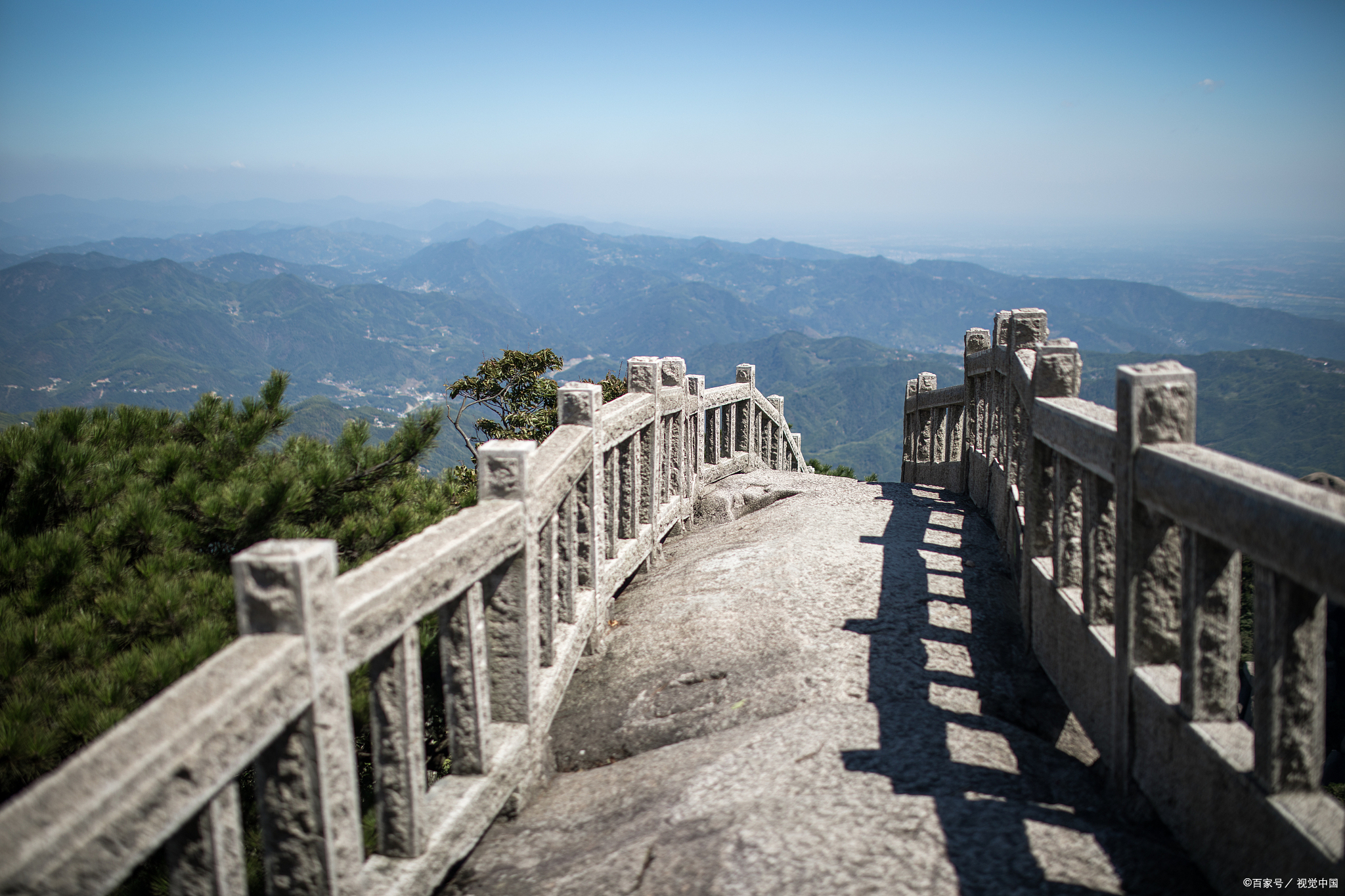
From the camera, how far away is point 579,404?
5.15 metres

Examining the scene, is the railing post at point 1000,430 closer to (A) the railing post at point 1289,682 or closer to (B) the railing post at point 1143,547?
(B) the railing post at point 1143,547

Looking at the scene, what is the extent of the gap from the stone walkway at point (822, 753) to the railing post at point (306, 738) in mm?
996

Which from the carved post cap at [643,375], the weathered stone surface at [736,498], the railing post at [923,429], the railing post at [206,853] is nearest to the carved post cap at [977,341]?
the railing post at [923,429]

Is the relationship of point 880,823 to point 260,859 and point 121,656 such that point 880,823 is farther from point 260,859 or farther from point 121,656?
point 121,656

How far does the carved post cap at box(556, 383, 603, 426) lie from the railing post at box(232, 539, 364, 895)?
2.76 m

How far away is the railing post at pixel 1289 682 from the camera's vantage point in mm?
2299

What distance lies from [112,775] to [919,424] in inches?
455

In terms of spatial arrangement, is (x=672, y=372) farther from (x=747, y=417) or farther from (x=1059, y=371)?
(x=747, y=417)

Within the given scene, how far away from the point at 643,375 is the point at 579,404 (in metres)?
1.65

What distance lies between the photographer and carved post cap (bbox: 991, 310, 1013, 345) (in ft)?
22.7

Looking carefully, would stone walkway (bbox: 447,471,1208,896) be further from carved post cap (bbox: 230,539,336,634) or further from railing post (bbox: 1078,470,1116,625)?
carved post cap (bbox: 230,539,336,634)

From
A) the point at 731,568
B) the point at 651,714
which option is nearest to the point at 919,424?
the point at 731,568

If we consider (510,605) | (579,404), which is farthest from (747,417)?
(510,605)

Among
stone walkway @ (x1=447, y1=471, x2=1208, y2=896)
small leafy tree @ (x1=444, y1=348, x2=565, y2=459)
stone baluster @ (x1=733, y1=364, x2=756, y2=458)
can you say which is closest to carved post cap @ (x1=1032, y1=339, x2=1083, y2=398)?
stone walkway @ (x1=447, y1=471, x2=1208, y2=896)
